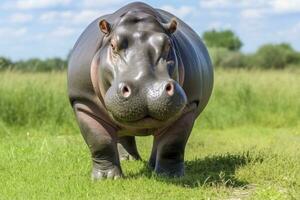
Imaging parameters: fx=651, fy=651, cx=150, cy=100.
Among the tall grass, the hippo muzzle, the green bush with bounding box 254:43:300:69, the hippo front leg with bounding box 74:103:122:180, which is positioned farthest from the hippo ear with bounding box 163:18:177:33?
the green bush with bounding box 254:43:300:69

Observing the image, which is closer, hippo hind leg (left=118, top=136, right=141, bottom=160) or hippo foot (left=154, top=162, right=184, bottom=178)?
hippo foot (left=154, top=162, right=184, bottom=178)

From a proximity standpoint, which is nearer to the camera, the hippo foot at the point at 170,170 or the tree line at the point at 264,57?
the hippo foot at the point at 170,170

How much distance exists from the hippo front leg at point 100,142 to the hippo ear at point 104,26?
1.87 ft

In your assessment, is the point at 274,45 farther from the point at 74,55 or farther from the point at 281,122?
the point at 74,55

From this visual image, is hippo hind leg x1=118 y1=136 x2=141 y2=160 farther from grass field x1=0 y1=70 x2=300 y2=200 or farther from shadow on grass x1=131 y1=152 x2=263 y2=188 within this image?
shadow on grass x1=131 y1=152 x2=263 y2=188

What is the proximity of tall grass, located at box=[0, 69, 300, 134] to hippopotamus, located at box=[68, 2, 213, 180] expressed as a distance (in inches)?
161

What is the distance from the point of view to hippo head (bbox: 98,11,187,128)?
361 cm

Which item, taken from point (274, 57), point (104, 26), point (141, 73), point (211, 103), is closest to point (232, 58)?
point (274, 57)

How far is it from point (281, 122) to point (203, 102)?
15.7 feet

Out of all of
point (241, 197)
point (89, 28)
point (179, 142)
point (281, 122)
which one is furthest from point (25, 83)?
point (241, 197)

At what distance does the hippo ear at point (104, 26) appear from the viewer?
4.18 meters

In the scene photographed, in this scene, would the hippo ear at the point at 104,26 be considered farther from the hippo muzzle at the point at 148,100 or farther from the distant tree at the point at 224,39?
the distant tree at the point at 224,39

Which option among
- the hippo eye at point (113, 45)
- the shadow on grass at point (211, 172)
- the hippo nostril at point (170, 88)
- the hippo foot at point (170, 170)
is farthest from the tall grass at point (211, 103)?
the hippo nostril at point (170, 88)

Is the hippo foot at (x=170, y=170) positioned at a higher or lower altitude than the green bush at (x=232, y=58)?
higher
